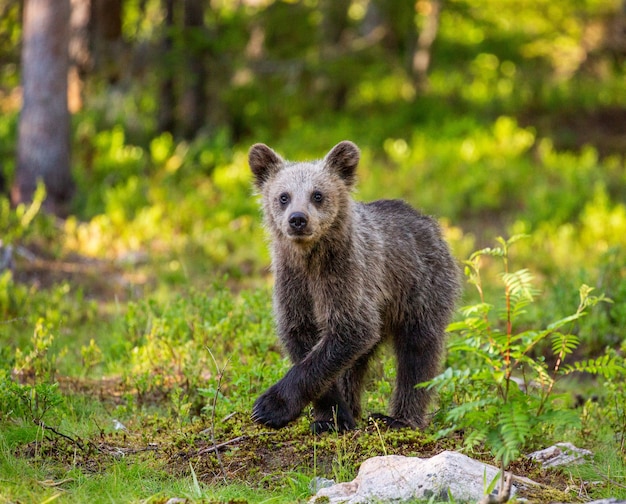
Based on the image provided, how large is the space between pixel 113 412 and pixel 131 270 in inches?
176

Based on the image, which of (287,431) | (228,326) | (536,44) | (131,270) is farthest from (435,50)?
(287,431)

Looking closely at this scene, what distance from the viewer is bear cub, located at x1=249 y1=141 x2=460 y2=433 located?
18.1ft

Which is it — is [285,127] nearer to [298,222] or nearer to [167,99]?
[167,99]

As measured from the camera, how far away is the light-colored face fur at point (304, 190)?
18.7ft

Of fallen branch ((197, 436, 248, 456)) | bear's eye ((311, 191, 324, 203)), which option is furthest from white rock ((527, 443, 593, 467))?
bear's eye ((311, 191, 324, 203))

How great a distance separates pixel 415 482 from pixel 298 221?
1.92 metres

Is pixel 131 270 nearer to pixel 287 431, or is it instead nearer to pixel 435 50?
pixel 287 431

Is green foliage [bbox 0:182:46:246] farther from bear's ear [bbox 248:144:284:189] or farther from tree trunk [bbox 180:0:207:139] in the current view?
bear's ear [bbox 248:144:284:189]

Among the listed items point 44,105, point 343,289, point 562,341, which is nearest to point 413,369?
point 343,289

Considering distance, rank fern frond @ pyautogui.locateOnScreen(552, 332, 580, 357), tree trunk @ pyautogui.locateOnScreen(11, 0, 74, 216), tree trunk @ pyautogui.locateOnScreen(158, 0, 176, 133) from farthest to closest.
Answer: tree trunk @ pyautogui.locateOnScreen(158, 0, 176, 133) < tree trunk @ pyautogui.locateOnScreen(11, 0, 74, 216) < fern frond @ pyautogui.locateOnScreen(552, 332, 580, 357)

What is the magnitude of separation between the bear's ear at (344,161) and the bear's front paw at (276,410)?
171 centimetres

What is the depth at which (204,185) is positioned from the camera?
44.9 feet

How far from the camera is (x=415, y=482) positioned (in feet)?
14.9

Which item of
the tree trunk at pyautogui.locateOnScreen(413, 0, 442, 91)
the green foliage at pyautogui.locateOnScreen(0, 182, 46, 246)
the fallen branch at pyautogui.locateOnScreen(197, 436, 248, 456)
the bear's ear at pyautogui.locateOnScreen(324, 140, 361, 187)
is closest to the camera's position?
the fallen branch at pyautogui.locateOnScreen(197, 436, 248, 456)
